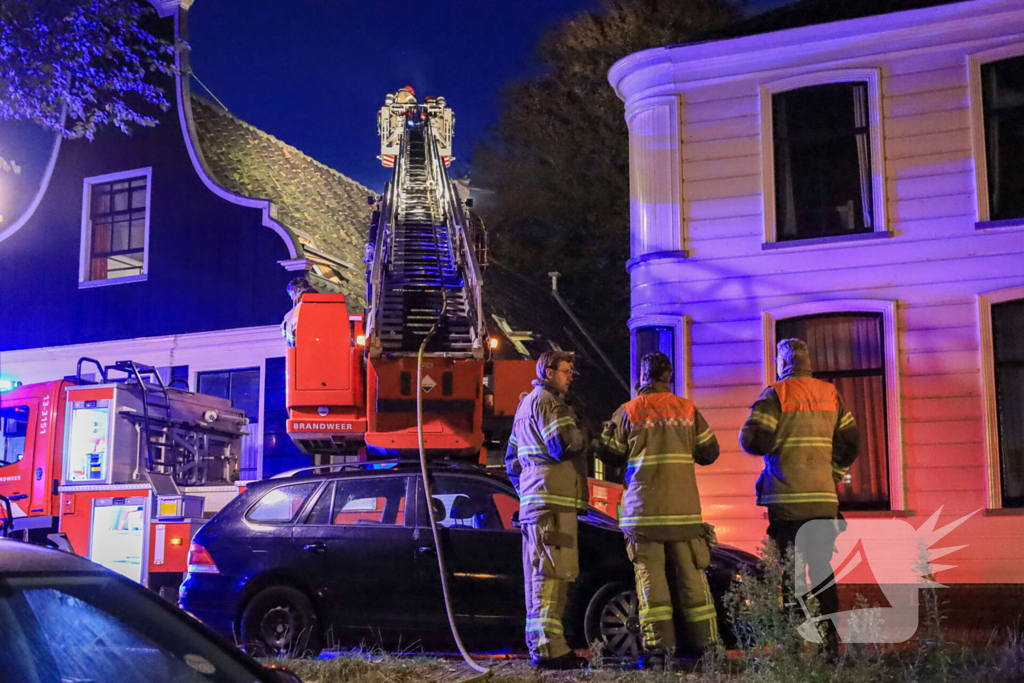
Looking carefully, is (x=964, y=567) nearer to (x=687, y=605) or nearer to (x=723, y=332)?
(x=723, y=332)

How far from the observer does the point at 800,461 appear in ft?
21.8

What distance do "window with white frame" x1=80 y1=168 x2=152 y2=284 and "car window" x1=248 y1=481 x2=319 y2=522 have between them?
39.5 feet

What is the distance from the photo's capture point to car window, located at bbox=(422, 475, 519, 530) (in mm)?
8062

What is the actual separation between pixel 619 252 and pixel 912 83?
12230 millimetres

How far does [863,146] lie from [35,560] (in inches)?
388

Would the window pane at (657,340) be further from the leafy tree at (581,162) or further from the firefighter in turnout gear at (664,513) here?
the leafy tree at (581,162)

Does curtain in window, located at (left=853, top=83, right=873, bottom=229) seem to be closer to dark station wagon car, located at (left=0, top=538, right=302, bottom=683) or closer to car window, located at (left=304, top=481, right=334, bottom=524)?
car window, located at (left=304, top=481, right=334, bottom=524)

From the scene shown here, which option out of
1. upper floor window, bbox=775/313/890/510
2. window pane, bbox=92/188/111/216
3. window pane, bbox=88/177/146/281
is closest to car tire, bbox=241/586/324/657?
upper floor window, bbox=775/313/890/510

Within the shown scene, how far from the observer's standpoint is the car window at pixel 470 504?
806cm

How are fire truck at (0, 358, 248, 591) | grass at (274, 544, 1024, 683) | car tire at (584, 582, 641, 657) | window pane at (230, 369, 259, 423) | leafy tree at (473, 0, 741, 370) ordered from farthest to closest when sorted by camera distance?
leafy tree at (473, 0, 741, 370) < window pane at (230, 369, 259, 423) < fire truck at (0, 358, 248, 591) < car tire at (584, 582, 641, 657) < grass at (274, 544, 1024, 683)

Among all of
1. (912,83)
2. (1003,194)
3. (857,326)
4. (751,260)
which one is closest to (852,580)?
(857,326)

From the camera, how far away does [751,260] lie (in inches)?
446

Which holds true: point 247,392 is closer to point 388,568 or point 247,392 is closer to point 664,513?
point 388,568

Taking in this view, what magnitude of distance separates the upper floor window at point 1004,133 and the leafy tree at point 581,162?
11.5 m
